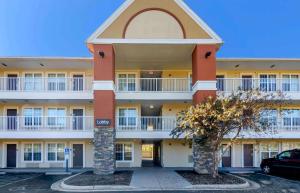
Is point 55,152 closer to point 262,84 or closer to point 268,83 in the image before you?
point 262,84

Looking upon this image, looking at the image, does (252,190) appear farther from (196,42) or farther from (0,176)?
(0,176)

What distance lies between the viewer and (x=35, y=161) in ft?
74.7

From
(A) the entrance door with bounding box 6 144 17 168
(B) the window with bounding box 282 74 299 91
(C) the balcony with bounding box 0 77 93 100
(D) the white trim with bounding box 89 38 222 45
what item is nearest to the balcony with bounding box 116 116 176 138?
(C) the balcony with bounding box 0 77 93 100

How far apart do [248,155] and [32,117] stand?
17.2 metres

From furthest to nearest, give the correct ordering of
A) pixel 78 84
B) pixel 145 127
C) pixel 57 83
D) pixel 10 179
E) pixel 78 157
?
pixel 78 84 → pixel 78 157 → pixel 57 83 → pixel 145 127 → pixel 10 179

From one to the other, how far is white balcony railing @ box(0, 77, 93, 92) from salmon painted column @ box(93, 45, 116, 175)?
4.07 meters

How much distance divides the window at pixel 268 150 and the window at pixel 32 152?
17.6 metres

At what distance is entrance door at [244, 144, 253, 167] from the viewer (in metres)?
23.4

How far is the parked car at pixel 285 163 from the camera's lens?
57.6 feet

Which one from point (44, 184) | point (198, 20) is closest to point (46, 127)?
point (44, 184)

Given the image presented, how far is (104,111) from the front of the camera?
60.6 feet

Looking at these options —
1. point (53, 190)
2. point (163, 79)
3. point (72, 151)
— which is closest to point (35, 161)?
point (72, 151)

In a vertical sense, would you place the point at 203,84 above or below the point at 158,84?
below

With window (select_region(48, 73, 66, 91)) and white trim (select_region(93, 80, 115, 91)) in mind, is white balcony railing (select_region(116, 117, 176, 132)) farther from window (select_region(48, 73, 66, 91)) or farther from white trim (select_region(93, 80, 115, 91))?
window (select_region(48, 73, 66, 91))
